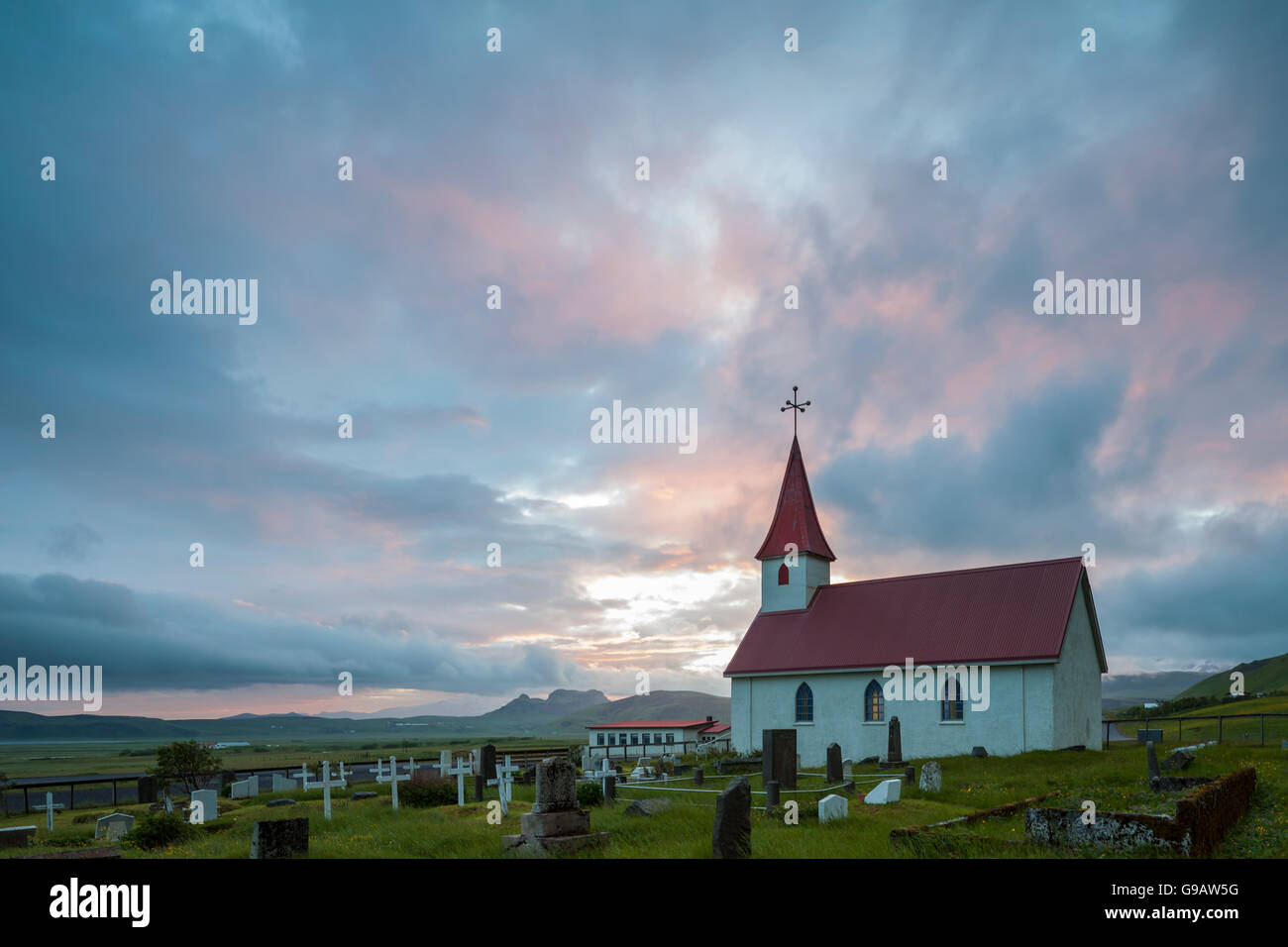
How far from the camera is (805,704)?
38406mm

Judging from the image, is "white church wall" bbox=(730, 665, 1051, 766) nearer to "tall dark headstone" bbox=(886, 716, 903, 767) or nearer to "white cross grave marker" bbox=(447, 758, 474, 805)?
"tall dark headstone" bbox=(886, 716, 903, 767)

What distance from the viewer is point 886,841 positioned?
11.4 meters

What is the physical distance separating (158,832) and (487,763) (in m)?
8.93

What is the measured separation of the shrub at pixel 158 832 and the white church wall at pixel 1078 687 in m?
27.9

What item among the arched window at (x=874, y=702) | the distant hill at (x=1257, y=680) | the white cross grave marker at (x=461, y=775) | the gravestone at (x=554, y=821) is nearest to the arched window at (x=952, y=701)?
the arched window at (x=874, y=702)

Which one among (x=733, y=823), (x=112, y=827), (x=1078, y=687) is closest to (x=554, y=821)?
(x=733, y=823)

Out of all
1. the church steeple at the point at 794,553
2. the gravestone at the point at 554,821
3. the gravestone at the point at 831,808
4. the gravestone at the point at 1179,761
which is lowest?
the gravestone at the point at 1179,761

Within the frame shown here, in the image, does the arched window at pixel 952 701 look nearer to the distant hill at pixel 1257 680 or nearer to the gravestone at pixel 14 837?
the gravestone at pixel 14 837
